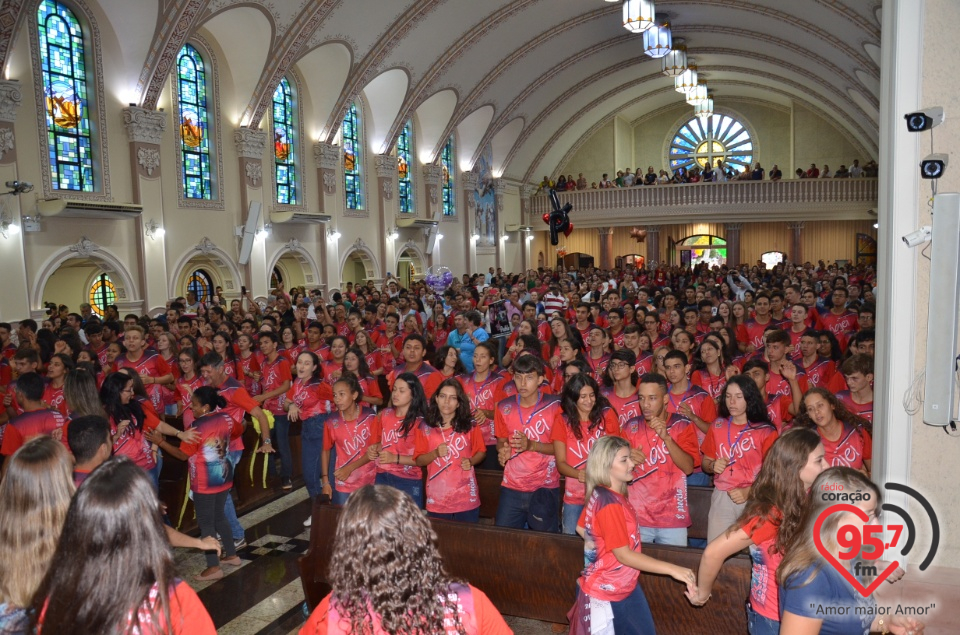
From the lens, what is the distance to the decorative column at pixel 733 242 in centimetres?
3095

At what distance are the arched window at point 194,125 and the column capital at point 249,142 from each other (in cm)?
77

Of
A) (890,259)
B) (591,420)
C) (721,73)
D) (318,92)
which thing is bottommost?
(591,420)

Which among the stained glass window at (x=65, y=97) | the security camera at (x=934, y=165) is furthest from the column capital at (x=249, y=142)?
the security camera at (x=934, y=165)

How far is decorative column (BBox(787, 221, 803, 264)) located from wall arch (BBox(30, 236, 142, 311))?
986 inches

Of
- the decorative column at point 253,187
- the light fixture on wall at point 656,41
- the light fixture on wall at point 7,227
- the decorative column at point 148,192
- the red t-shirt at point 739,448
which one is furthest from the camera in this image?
the light fixture on wall at point 656,41

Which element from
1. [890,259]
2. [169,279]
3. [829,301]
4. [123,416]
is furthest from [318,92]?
[890,259]

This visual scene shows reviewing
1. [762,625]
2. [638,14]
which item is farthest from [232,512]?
[638,14]

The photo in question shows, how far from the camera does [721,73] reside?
1204 inches

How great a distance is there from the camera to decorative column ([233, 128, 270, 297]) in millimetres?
18453

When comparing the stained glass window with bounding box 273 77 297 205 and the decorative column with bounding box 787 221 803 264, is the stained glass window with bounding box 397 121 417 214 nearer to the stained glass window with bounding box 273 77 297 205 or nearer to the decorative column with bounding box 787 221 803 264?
the stained glass window with bounding box 273 77 297 205

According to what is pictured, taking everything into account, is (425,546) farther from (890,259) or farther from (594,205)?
(594,205)

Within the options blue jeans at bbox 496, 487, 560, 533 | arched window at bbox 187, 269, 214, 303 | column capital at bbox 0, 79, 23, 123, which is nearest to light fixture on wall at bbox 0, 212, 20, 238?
column capital at bbox 0, 79, 23, 123

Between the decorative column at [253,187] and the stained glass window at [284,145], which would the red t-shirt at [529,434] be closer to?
the decorative column at [253,187]

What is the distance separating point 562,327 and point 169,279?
11.5 m
